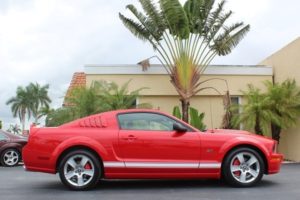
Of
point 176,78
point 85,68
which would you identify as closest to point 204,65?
point 176,78

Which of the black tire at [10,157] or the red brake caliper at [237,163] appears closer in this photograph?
the red brake caliper at [237,163]

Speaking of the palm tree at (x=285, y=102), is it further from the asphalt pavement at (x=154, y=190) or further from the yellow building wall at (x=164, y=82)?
the asphalt pavement at (x=154, y=190)

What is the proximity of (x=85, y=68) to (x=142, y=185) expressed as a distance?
8812 mm

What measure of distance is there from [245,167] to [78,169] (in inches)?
114

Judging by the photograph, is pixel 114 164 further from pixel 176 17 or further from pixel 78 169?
pixel 176 17

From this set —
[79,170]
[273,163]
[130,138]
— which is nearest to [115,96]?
[130,138]

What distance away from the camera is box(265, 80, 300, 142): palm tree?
14.9m

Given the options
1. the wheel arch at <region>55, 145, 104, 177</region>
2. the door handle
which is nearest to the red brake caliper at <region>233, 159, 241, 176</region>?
the door handle

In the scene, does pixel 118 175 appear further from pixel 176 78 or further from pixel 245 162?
pixel 176 78

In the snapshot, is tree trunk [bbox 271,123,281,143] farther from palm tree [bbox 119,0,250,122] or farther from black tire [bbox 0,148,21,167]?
black tire [bbox 0,148,21,167]

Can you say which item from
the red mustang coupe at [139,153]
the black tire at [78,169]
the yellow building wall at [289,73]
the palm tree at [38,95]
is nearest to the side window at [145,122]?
the red mustang coupe at [139,153]

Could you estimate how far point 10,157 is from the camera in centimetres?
1358

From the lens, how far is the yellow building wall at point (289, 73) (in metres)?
15.3

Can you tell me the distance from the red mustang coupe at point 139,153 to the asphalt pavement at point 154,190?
25 cm
